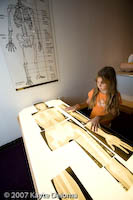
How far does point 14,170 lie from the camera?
40.9 inches

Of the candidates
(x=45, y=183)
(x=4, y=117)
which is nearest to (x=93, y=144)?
(x=45, y=183)

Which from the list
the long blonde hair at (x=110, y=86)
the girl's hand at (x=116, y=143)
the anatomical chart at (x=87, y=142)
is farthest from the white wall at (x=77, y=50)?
the girl's hand at (x=116, y=143)

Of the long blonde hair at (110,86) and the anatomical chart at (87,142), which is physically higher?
the long blonde hair at (110,86)

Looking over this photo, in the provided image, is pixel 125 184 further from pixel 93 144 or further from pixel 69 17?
pixel 69 17

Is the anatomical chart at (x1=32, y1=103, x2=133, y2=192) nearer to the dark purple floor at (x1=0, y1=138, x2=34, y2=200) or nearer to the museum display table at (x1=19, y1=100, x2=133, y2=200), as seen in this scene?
the museum display table at (x1=19, y1=100, x2=133, y2=200)

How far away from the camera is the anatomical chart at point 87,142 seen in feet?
1.34

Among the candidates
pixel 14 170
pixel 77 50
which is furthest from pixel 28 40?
pixel 14 170

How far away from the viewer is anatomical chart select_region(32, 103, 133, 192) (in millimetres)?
410

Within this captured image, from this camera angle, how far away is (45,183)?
40 cm

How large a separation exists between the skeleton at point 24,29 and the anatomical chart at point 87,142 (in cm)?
69

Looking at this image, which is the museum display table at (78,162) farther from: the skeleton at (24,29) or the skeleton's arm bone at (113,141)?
the skeleton at (24,29)

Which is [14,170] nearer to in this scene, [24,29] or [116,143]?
[116,143]

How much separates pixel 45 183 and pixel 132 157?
1.42ft

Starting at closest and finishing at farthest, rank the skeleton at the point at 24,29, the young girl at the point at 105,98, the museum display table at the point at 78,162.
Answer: the museum display table at the point at 78,162 → the young girl at the point at 105,98 → the skeleton at the point at 24,29
